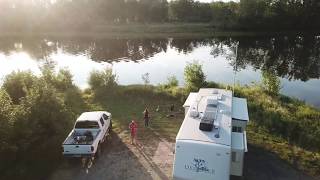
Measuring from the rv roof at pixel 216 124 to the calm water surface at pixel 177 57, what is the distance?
20.4 meters

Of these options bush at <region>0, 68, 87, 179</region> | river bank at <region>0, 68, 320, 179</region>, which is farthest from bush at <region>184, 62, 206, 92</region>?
bush at <region>0, 68, 87, 179</region>

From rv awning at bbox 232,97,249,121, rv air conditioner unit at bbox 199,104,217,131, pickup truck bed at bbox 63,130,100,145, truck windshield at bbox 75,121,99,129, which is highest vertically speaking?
rv air conditioner unit at bbox 199,104,217,131

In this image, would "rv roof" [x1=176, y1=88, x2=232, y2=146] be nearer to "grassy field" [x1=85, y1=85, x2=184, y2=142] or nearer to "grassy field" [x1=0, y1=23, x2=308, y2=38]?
"grassy field" [x1=85, y1=85, x2=184, y2=142]

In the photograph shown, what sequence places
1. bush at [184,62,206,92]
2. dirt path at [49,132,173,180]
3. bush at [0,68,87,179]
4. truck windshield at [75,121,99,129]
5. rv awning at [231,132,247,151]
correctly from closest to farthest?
rv awning at [231,132,247,151]
bush at [0,68,87,179]
dirt path at [49,132,173,180]
truck windshield at [75,121,99,129]
bush at [184,62,206,92]

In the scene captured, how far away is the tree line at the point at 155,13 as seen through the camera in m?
101

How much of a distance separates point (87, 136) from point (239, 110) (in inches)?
338

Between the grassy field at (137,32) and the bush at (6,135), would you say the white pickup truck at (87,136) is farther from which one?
the grassy field at (137,32)

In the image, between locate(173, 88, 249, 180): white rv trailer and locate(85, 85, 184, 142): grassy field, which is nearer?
locate(173, 88, 249, 180): white rv trailer

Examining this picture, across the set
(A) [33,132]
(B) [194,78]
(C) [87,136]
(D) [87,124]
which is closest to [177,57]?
(B) [194,78]

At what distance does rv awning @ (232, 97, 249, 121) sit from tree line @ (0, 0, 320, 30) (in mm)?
83410

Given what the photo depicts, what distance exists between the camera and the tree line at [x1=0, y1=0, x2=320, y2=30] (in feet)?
333

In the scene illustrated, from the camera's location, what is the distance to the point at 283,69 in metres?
53.8

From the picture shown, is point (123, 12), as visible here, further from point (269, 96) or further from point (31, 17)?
point (269, 96)

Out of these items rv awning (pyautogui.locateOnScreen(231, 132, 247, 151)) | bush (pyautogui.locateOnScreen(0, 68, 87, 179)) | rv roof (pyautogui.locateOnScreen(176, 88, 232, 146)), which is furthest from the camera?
bush (pyautogui.locateOnScreen(0, 68, 87, 179))
